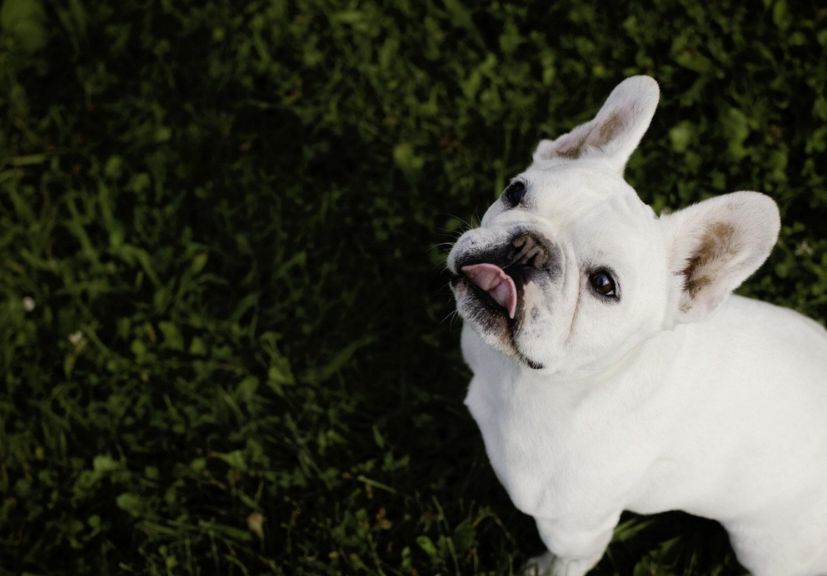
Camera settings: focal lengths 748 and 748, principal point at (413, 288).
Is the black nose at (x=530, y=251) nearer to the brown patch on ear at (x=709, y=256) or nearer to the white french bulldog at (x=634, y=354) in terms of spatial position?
the white french bulldog at (x=634, y=354)

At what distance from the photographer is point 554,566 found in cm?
338

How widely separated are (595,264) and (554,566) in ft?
5.45

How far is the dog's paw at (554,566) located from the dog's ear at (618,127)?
67.9 inches

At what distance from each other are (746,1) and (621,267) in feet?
10.7

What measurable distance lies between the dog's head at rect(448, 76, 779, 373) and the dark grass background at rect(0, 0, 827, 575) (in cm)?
132

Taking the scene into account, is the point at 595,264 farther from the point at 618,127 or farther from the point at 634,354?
the point at 618,127

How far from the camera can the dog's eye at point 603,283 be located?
2365 millimetres

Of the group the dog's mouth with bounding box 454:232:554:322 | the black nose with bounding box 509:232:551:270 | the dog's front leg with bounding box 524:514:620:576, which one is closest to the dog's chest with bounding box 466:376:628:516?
the dog's front leg with bounding box 524:514:620:576

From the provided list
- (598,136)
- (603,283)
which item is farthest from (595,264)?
(598,136)

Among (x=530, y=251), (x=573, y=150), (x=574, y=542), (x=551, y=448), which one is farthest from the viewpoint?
(x=574, y=542)

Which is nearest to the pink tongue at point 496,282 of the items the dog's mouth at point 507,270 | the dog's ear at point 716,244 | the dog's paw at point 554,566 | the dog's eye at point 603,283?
the dog's mouth at point 507,270

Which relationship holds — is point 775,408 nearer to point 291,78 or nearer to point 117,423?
point 117,423

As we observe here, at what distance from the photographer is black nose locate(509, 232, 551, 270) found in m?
2.38

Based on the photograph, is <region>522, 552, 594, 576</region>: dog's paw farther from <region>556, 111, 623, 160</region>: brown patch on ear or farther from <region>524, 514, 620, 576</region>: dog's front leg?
<region>556, 111, 623, 160</region>: brown patch on ear
